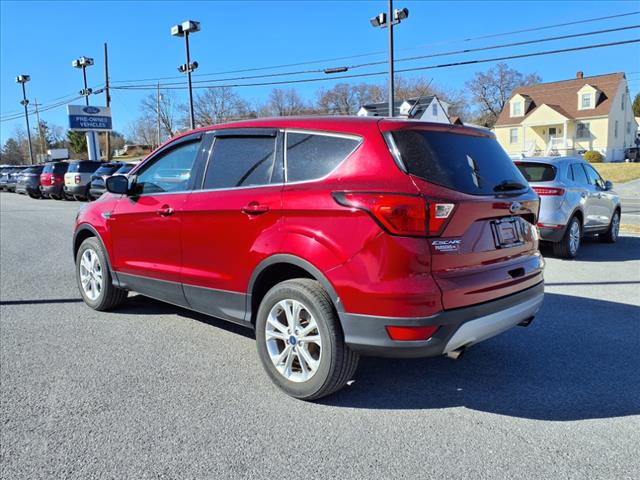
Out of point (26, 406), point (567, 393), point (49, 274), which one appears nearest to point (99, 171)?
point (49, 274)

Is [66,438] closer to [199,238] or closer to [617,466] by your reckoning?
[199,238]

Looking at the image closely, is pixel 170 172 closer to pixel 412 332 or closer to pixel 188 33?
pixel 412 332

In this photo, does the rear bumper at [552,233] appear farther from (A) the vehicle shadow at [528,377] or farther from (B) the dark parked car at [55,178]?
(B) the dark parked car at [55,178]

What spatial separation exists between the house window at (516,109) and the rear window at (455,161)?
162 ft

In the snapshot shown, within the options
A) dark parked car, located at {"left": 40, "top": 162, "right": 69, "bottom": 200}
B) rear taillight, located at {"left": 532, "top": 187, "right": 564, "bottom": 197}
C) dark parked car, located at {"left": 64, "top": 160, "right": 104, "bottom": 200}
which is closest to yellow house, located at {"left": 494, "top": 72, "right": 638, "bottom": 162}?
dark parked car, located at {"left": 64, "top": 160, "right": 104, "bottom": 200}

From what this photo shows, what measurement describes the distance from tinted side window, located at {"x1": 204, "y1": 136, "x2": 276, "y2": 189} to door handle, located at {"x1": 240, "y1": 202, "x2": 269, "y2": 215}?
0.58 feet

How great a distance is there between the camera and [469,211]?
3145 millimetres

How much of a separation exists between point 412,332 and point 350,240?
2.10ft

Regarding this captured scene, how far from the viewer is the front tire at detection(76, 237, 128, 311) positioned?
5.35 metres

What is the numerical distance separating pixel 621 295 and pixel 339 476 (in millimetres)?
4898

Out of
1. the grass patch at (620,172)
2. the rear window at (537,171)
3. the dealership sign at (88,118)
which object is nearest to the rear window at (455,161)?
the rear window at (537,171)

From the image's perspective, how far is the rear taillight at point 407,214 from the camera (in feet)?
9.71

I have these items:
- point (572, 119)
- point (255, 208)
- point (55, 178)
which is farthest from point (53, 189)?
point (572, 119)

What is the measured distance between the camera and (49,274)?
7516 mm
